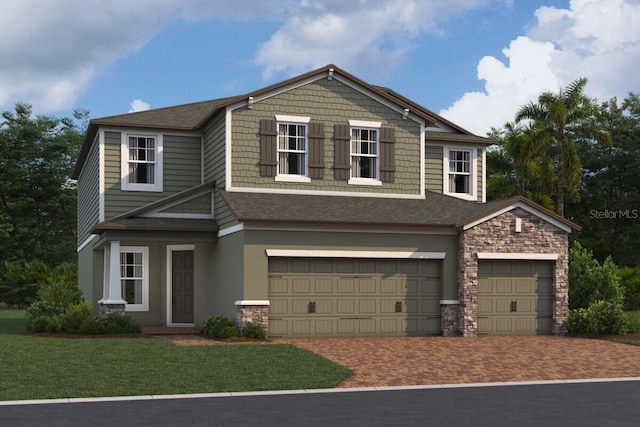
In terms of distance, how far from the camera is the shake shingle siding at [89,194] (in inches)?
1102

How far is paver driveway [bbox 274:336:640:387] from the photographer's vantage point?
15797 mm

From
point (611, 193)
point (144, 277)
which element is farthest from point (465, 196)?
point (611, 193)

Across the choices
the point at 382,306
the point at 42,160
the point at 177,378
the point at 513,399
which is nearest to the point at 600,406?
the point at 513,399

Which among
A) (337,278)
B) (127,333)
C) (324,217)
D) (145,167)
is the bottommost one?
(127,333)

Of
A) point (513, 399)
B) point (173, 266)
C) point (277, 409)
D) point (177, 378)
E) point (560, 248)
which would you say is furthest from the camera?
point (173, 266)

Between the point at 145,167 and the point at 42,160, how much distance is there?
31922mm

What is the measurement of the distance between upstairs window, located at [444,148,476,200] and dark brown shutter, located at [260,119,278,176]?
7.12 metres

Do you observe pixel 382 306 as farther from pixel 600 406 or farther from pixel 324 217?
pixel 600 406

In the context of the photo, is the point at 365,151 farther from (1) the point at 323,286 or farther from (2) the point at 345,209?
(1) the point at 323,286

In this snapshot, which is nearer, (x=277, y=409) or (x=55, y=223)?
(x=277, y=409)

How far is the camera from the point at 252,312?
71.7 ft

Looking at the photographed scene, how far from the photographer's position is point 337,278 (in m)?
23.0

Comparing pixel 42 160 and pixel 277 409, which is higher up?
pixel 42 160

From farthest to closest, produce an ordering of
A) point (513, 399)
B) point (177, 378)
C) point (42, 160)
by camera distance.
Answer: point (42, 160) → point (177, 378) → point (513, 399)
